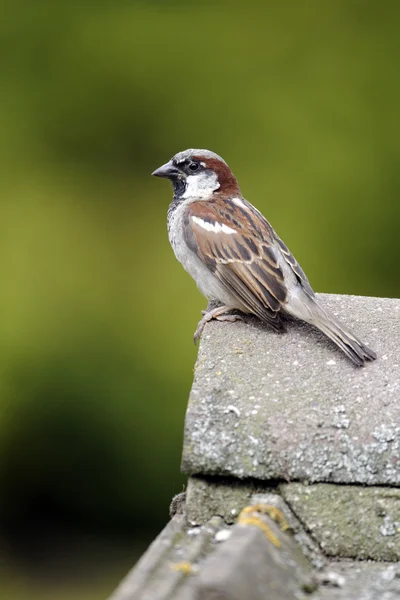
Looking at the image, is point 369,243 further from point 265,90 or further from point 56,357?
point 56,357

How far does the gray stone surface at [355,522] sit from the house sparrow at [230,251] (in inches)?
22.8

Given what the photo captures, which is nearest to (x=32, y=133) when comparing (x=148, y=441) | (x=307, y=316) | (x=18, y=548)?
(x=148, y=441)

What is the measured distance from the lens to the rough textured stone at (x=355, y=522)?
1721 mm

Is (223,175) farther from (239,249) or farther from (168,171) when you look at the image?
(239,249)

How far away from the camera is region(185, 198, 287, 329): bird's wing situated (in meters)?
2.64

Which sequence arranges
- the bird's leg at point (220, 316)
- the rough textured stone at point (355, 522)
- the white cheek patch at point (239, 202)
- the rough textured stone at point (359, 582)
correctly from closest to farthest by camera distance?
the rough textured stone at point (359, 582)
the rough textured stone at point (355, 522)
the bird's leg at point (220, 316)
the white cheek patch at point (239, 202)

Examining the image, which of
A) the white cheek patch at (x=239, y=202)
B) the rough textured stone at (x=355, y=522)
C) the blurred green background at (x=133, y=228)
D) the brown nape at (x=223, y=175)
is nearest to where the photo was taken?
the rough textured stone at (x=355, y=522)

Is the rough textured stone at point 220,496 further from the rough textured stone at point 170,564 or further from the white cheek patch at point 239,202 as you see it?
the white cheek patch at point 239,202

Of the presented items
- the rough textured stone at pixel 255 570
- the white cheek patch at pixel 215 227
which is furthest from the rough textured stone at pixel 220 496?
the white cheek patch at pixel 215 227

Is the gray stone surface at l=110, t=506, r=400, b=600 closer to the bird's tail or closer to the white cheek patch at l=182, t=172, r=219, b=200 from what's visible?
the bird's tail

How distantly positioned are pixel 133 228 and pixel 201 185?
136 centimetres

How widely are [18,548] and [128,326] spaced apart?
113 cm

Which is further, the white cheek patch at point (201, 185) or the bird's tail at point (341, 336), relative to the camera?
the white cheek patch at point (201, 185)

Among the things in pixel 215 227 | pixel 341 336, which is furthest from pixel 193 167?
pixel 341 336
